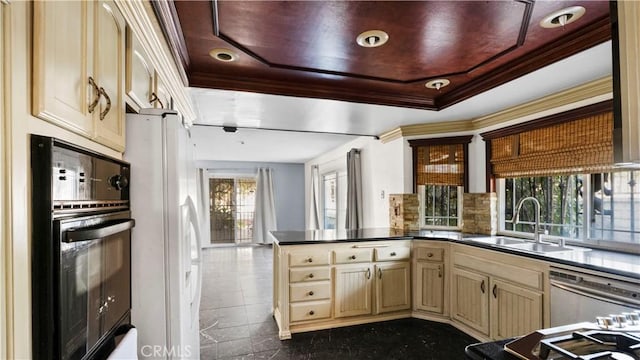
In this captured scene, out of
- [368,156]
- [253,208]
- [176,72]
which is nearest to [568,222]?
[368,156]

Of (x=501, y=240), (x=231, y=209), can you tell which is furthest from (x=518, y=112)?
(x=231, y=209)

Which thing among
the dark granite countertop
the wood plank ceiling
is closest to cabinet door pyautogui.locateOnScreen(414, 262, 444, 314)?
the dark granite countertop

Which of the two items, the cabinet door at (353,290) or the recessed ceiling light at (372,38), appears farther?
the cabinet door at (353,290)

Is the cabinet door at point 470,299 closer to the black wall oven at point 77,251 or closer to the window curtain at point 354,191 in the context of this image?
the window curtain at point 354,191

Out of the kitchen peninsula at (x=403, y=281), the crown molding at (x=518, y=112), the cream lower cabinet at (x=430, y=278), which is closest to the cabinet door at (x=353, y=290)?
the kitchen peninsula at (x=403, y=281)

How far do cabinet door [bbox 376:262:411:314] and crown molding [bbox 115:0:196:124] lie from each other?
245 cm

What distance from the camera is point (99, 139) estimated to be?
1.08 m

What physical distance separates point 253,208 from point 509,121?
20.9 feet

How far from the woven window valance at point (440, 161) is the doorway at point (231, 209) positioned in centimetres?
529

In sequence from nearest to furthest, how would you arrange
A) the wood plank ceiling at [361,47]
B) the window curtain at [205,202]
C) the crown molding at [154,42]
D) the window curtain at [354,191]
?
1. the crown molding at [154,42]
2. the wood plank ceiling at [361,47]
3. the window curtain at [354,191]
4. the window curtain at [205,202]

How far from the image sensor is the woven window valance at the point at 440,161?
3754 mm

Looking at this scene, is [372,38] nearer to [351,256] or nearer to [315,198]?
[351,256]

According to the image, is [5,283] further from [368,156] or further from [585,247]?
[368,156]

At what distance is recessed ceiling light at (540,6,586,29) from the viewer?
5.21 feet
